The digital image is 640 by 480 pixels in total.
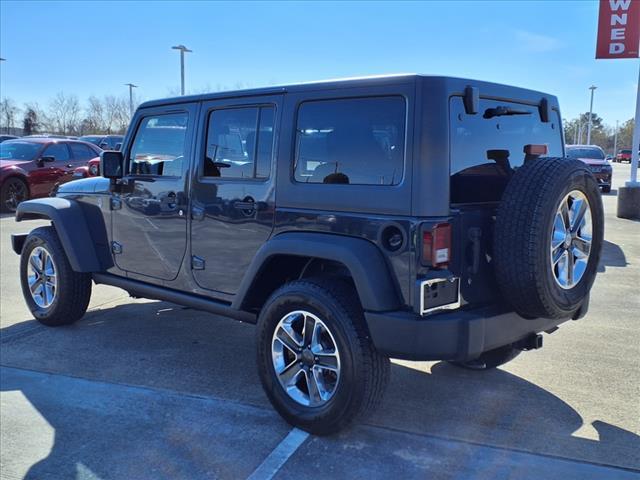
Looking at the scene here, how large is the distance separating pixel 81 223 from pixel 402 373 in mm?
2914

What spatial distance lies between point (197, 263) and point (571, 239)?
2366 millimetres

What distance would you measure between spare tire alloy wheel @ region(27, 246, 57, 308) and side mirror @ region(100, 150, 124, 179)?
1.10 metres

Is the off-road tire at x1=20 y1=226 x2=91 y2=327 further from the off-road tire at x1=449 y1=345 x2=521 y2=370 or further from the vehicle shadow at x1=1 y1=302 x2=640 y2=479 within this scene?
the off-road tire at x1=449 y1=345 x2=521 y2=370

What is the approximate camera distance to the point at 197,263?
3.97 meters

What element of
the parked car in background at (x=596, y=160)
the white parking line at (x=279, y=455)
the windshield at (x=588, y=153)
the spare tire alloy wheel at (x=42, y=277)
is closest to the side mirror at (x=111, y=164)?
the spare tire alloy wheel at (x=42, y=277)

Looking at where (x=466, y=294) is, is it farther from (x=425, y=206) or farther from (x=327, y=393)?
(x=327, y=393)

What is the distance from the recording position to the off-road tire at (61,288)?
493 cm

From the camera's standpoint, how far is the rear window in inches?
116

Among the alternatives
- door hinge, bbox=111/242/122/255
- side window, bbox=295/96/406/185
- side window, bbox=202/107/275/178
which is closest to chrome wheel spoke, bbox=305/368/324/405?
side window, bbox=295/96/406/185

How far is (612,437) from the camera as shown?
3188mm

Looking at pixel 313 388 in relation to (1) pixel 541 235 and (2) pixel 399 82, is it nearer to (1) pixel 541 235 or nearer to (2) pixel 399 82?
(1) pixel 541 235

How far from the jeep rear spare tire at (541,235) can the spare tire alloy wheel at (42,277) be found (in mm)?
3921

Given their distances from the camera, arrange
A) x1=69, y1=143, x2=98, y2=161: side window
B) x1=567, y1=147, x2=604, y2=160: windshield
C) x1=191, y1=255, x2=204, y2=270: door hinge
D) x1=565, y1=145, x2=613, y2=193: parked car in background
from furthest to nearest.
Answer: x1=567, y1=147, x2=604, y2=160: windshield
x1=565, y1=145, x2=613, y2=193: parked car in background
x1=69, y1=143, x2=98, y2=161: side window
x1=191, y1=255, x2=204, y2=270: door hinge

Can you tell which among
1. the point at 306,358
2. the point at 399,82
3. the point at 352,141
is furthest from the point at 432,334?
the point at 399,82
